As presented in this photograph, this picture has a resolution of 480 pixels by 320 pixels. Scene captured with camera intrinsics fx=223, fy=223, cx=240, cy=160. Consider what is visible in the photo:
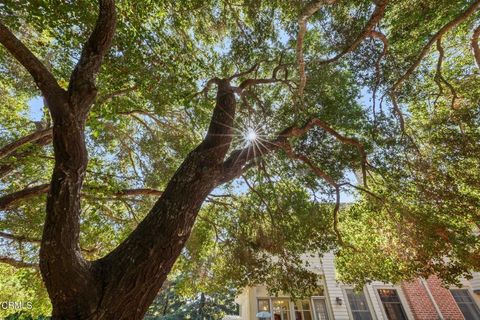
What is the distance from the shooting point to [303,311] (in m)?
11.1

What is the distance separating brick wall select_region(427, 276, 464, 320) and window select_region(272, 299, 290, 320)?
6.71 metres

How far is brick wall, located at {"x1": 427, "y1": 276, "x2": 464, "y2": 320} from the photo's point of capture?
9.71 m

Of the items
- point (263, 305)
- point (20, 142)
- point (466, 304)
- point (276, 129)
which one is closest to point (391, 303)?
point (466, 304)

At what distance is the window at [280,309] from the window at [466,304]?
300 inches

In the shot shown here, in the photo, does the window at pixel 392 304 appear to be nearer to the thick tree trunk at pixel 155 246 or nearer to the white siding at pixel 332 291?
the white siding at pixel 332 291

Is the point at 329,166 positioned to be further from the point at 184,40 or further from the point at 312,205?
the point at 184,40

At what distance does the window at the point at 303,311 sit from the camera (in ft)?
36.1

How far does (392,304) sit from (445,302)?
7.07 feet

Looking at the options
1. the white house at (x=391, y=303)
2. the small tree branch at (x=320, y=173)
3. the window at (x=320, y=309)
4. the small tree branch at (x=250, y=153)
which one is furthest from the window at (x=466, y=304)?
the small tree branch at (x=250, y=153)

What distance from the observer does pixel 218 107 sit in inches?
156

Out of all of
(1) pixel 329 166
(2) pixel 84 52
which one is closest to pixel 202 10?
(2) pixel 84 52

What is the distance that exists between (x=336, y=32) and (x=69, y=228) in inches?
261

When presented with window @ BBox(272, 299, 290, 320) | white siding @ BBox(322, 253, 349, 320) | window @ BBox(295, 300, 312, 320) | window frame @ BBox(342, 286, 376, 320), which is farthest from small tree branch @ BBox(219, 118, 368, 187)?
window @ BBox(272, 299, 290, 320)

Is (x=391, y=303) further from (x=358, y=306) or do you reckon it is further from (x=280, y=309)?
Answer: (x=280, y=309)
